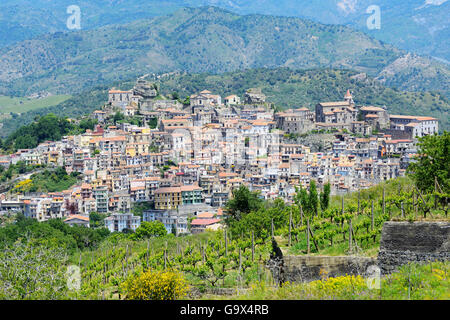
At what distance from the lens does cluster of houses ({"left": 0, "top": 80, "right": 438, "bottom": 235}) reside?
3369 cm

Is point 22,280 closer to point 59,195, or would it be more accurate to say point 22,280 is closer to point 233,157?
point 59,195

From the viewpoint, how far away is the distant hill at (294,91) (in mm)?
67312

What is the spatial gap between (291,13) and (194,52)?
192 feet

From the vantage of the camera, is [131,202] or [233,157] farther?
[233,157]

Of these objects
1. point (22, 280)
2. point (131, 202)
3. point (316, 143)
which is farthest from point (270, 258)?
point (316, 143)

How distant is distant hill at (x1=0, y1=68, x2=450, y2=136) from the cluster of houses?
19758 millimetres

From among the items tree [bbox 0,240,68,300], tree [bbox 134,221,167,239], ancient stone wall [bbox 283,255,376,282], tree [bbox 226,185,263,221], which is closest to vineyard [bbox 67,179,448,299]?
ancient stone wall [bbox 283,255,376,282]

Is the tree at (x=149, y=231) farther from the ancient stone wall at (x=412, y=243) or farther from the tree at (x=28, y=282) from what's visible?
the ancient stone wall at (x=412, y=243)

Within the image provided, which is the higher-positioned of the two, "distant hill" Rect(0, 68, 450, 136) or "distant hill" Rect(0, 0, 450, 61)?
"distant hill" Rect(0, 0, 450, 61)

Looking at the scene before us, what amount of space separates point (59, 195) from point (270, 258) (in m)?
24.6

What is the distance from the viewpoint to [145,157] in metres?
38.9

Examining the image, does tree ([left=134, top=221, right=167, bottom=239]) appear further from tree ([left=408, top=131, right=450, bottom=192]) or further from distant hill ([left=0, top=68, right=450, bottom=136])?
distant hill ([left=0, top=68, right=450, bottom=136])

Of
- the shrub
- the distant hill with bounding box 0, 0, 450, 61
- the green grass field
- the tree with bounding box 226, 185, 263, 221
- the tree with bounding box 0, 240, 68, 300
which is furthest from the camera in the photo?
the distant hill with bounding box 0, 0, 450, 61
